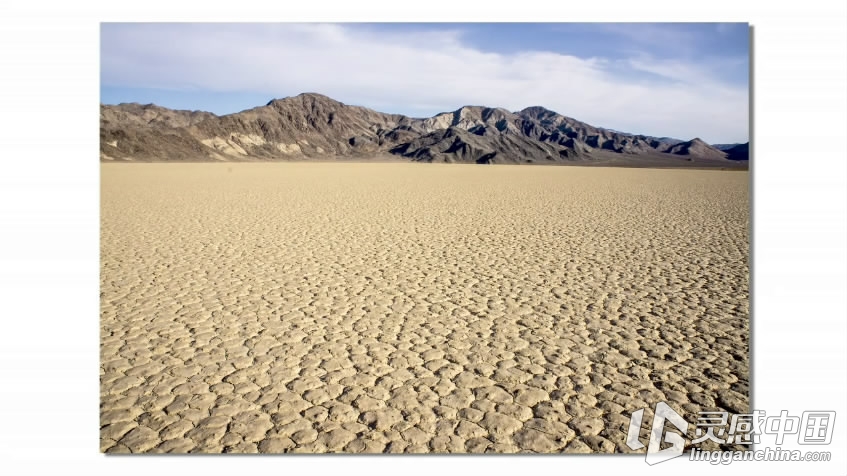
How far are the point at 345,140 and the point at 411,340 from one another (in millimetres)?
131865

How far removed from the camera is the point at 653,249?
7.65 meters

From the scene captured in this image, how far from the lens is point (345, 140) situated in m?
131

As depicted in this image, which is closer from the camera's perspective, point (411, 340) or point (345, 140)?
point (411, 340)

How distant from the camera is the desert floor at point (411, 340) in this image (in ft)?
8.78

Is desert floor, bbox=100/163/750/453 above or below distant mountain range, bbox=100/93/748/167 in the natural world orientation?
below

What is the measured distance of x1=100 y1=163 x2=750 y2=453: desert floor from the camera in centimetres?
268

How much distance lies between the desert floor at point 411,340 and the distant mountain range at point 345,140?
69.4m

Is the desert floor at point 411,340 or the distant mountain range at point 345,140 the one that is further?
the distant mountain range at point 345,140

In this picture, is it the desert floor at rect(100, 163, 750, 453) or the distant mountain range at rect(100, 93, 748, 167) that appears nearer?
the desert floor at rect(100, 163, 750, 453)

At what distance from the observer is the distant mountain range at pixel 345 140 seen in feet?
268

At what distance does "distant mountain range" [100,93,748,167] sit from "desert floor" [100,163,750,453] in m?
69.4

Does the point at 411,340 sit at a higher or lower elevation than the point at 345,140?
lower

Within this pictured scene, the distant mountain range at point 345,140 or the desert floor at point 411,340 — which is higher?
the distant mountain range at point 345,140
